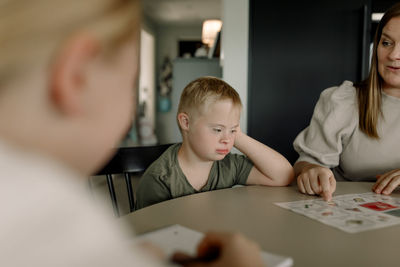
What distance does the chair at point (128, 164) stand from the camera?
128 centimetres

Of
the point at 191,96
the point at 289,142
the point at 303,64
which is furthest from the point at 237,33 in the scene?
the point at 191,96

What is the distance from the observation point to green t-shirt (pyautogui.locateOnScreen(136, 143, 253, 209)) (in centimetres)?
117

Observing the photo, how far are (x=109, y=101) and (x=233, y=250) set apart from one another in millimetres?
A: 224

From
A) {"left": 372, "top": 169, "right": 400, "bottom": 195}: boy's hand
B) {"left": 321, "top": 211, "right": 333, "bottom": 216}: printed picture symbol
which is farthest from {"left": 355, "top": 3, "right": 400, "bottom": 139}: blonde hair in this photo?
{"left": 321, "top": 211, "right": 333, "bottom": 216}: printed picture symbol

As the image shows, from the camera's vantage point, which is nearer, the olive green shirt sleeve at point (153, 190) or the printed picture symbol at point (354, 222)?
the printed picture symbol at point (354, 222)

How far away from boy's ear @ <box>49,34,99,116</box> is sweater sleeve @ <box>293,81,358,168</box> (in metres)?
1.28

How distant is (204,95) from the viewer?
124 cm

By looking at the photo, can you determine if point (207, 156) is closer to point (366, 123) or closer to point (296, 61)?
point (366, 123)

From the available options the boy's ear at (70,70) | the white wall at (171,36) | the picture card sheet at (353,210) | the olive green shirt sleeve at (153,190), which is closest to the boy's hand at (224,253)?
the boy's ear at (70,70)

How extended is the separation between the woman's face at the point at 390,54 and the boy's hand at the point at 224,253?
1.26 metres

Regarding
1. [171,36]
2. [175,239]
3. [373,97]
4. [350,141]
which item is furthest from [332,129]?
[171,36]

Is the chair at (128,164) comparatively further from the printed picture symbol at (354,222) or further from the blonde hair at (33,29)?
the blonde hair at (33,29)

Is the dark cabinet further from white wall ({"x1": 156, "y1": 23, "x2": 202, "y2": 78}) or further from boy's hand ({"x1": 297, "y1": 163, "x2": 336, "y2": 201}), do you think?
white wall ({"x1": 156, "y1": 23, "x2": 202, "y2": 78})

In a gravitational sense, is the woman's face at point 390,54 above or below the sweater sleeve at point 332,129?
above
